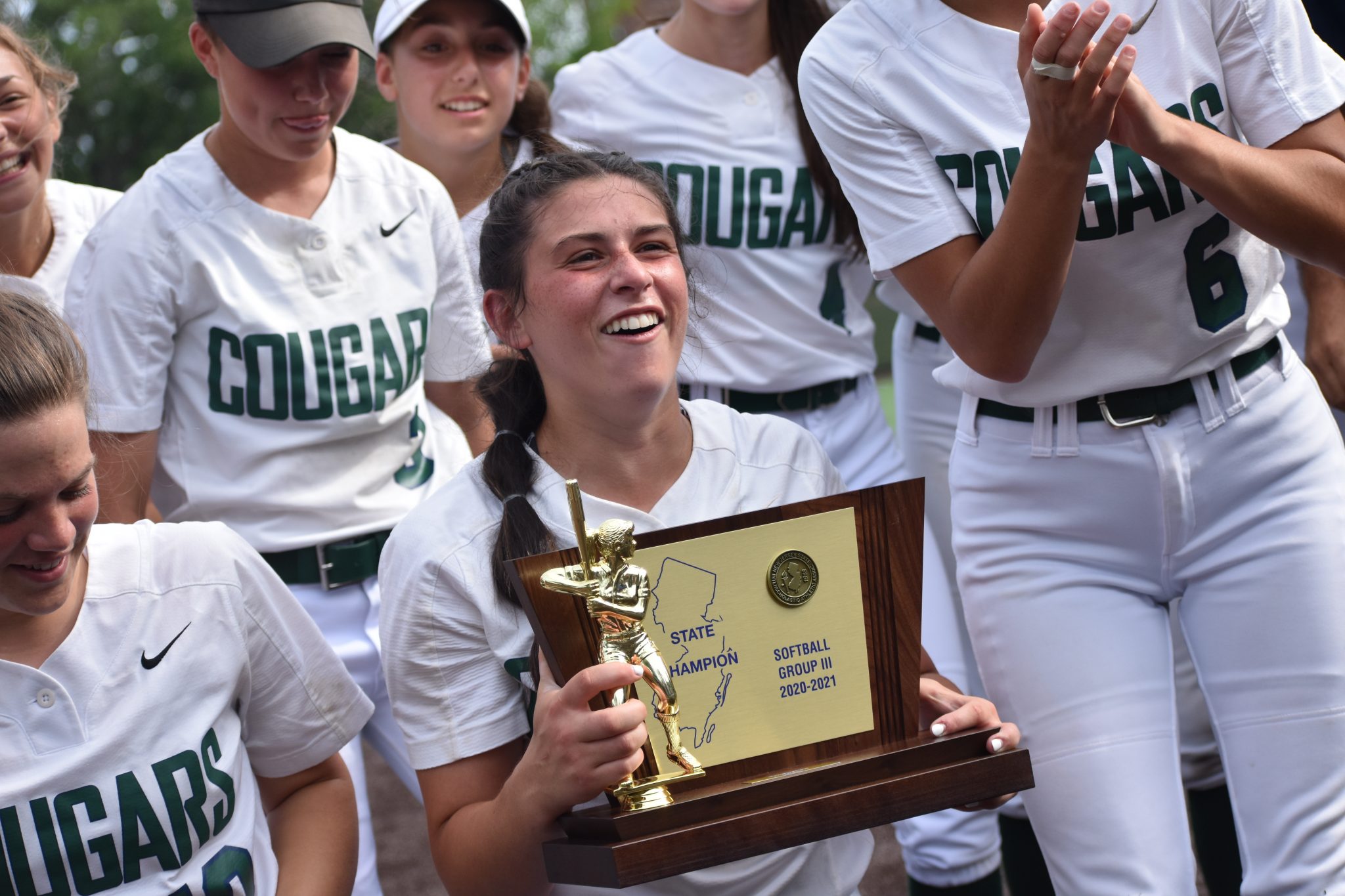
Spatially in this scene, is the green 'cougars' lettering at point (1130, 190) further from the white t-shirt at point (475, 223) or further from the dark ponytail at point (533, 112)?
the dark ponytail at point (533, 112)

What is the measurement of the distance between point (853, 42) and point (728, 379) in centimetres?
136

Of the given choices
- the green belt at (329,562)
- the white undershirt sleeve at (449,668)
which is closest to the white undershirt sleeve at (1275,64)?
the white undershirt sleeve at (449,668)

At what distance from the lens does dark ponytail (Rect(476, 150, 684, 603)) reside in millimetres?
2412

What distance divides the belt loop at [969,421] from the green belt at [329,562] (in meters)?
1.30

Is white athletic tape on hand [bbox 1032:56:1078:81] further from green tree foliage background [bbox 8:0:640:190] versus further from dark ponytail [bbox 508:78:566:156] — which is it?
green tree foliage background [bbox 8:0:640:190]

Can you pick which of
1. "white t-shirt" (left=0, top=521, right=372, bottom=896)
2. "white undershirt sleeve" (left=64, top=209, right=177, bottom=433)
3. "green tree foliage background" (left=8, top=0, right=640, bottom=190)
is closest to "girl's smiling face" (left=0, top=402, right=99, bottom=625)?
"white t-shirt" (left=0, top=521, right=372, bottom=896)

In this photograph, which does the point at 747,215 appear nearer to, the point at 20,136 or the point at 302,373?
the point at 302,373

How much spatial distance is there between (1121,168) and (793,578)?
0.80m

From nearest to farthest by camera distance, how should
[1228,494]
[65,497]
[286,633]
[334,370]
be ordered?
[65,497] → [1228,494] → [286,633] → [334,370]

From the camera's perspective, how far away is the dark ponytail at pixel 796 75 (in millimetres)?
3715

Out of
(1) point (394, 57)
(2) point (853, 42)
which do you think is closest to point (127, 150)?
(1) point (394, 57)

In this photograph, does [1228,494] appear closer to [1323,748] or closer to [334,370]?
[1323,748]

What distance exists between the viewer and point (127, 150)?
3098cm

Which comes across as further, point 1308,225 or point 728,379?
point 728,379
